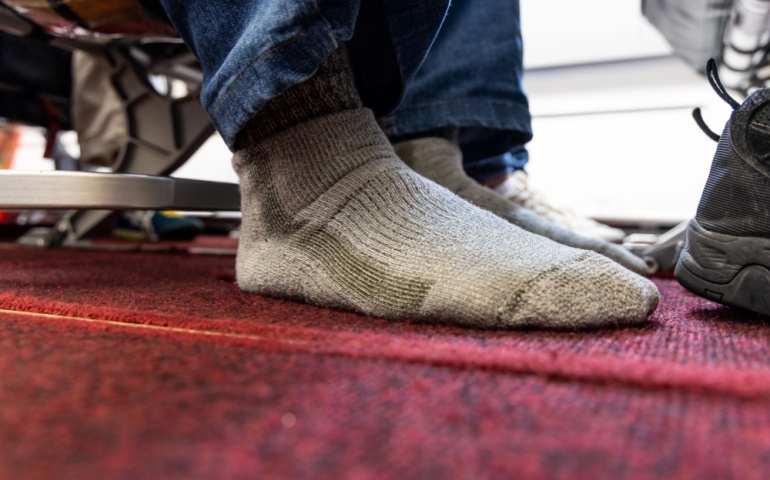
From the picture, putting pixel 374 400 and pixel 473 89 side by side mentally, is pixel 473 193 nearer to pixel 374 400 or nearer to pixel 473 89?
pixel 473 89

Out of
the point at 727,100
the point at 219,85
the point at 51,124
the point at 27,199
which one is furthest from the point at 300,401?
the point at 51,124

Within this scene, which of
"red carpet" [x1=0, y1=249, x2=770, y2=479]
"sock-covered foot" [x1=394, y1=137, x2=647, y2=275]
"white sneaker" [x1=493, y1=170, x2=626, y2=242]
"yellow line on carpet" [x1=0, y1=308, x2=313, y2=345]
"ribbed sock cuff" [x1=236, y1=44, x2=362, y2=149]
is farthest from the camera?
"white sneaker" [x1=493, y1=170, x2=626, y2=242]

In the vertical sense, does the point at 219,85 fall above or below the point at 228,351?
above

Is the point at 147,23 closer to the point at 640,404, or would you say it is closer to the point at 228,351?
the point at 228,351

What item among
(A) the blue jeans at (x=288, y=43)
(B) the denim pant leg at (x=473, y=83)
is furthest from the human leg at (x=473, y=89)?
(A) the blue jeans at (x=288, y=43)

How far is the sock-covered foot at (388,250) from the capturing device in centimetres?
37

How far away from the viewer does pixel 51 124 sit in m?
1.49

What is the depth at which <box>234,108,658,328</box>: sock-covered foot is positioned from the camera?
0.37 meters

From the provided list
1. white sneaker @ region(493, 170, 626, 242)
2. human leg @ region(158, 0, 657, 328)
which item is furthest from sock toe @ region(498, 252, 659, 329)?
white sneaker @ region(493, 170, 626, 242)

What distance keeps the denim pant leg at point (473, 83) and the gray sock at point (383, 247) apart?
20 cm

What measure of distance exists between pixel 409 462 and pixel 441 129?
559 mm

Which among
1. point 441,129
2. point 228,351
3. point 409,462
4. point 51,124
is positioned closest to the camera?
point 409,462

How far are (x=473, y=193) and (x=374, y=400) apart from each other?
461 mm

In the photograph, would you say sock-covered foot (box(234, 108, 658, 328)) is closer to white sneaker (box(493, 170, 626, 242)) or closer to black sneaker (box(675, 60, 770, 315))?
black sneaker (box(675, 60, 770, 315))
